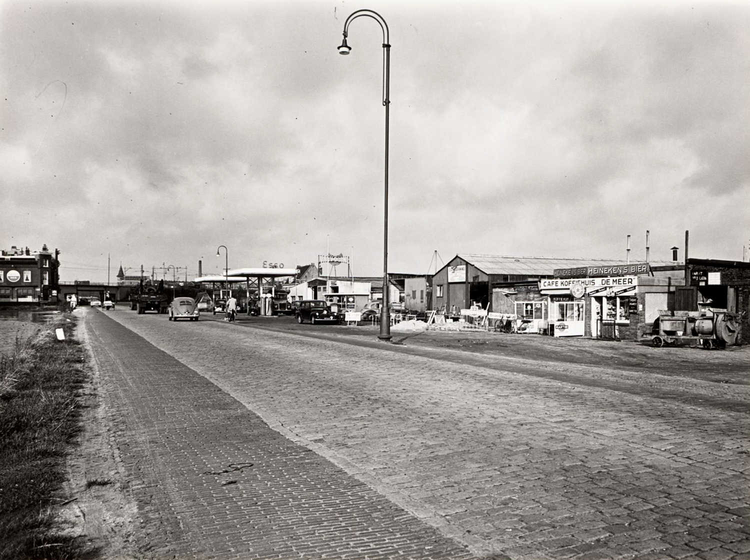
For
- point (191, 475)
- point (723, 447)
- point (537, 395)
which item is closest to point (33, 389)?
point (191, 475)

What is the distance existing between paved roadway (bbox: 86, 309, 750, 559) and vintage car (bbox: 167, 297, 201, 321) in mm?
31154

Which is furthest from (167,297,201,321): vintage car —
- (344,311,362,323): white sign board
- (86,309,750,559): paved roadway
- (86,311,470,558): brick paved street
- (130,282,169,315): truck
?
(86,311,470,558): brick paved street

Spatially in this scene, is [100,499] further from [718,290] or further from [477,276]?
[477,276]

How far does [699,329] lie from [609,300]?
19.3 ft

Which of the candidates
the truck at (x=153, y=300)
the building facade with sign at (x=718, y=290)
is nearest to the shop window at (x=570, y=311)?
the building facade with sign at (x=718, y=290)

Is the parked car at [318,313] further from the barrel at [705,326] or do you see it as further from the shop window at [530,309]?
the barrel at [705,326]

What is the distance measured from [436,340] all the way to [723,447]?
18.5 m

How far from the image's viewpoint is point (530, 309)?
114ft

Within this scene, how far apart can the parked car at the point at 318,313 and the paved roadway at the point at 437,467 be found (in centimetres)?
2821

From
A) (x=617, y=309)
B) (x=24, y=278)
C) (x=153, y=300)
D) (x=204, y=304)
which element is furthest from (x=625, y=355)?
(x=24, y=278)

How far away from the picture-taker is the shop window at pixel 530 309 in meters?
32.9

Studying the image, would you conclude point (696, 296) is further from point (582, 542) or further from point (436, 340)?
point (582, 542)

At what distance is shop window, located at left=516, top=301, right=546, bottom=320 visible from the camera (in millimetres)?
32938

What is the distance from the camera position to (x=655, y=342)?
2192 centimetres
